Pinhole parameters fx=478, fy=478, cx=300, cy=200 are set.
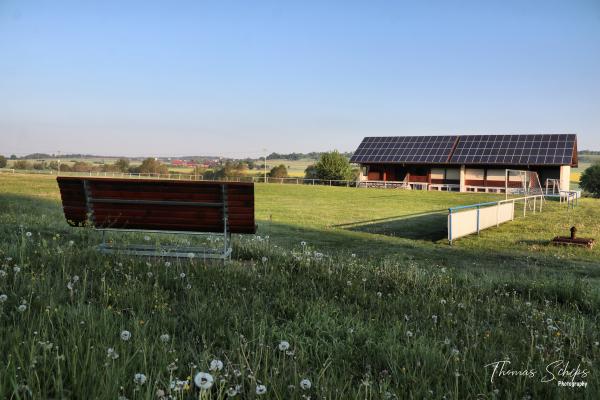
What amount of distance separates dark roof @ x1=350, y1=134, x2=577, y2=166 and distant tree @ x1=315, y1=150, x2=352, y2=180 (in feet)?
37.3

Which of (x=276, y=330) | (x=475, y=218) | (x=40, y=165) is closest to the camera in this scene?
(x=276, y=330)

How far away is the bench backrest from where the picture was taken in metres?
5.57

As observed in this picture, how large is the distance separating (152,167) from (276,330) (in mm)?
79565

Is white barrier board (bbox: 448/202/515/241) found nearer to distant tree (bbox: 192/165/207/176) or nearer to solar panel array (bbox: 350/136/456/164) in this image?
solar panel array (bbox: 350/136/456/164)

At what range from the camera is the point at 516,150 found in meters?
45.6

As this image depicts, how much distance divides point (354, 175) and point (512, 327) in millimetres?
64785

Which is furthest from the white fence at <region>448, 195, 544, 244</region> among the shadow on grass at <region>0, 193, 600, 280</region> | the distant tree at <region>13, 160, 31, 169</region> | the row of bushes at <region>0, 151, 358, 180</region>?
the distant tree at <region>13, 160, 31, 169</region>

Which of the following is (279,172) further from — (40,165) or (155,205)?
(155,205)

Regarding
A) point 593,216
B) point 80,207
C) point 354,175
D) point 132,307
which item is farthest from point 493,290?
point 354,175

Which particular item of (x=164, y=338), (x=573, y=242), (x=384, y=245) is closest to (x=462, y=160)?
(x=573, y=242)

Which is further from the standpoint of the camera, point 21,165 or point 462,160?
point 21,165

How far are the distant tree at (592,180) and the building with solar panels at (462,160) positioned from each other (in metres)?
11.0

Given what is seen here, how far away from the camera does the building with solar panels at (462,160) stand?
4409 centimetres

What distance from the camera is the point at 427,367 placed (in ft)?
8.92
